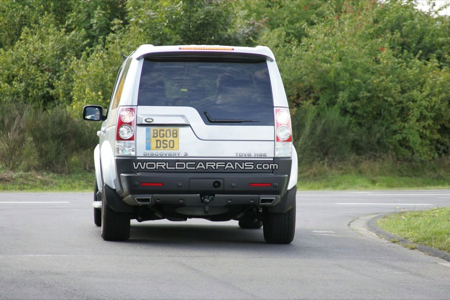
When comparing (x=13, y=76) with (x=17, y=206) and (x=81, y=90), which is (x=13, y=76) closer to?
(x=81, y=90)

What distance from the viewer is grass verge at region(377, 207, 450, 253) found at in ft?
32.2

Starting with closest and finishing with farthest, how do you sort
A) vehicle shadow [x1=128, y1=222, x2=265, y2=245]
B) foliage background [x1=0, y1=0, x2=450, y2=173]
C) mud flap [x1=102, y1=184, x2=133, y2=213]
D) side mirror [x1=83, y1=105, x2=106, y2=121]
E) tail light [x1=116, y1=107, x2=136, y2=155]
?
1. tail light [x1=116, y1=107, x2=136, y2=155]
2. mud flap [x1=102, y1=184, x2=133, y2=213]
3. vehicle shadow [x1=128, y1=222, x2=265, y2=245]
4. side mirror [x1=83, y1=105, x2=106, y2=121]
5. foliage background [x1=0, y1=0, x2=450, y2=173]

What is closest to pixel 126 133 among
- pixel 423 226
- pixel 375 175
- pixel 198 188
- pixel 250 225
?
pixel 198 188

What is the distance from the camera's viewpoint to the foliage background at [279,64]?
948 inches

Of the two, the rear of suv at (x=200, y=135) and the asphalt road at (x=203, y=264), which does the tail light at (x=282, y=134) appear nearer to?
the rear of suv at (x=200, y=135)

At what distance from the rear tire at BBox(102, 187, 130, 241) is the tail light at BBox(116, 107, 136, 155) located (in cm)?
86

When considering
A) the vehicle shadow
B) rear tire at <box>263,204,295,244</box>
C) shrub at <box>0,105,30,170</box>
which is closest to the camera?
rear tire at <box>263,204,295,244</box>

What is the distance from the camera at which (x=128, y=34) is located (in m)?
26.7

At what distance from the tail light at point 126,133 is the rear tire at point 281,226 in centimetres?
201

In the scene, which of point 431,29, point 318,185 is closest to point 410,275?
point 318,185

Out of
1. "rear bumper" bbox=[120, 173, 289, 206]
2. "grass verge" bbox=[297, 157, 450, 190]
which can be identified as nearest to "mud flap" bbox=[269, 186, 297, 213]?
"rear bumper" bbox=[120, 173, 289, 206]

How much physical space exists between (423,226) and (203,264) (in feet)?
15.6

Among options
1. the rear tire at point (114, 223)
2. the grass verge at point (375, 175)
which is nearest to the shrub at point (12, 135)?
the grass verge at point (375, 175)

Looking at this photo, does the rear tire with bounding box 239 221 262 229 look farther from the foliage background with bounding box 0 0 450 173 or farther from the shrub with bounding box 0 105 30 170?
the shrub with bounding box 0 105 30 170
